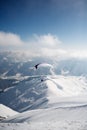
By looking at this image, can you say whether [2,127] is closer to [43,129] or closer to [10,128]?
[10,128]

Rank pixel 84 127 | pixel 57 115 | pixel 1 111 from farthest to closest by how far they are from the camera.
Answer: pixel 1 111, pixel 57 115, pixel 84 127

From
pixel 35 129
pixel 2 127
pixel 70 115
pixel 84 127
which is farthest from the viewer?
pixel 70 115

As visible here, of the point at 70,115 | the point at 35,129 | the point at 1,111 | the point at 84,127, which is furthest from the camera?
the point at 1,111

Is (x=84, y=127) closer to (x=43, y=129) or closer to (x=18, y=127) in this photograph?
(x=43, y=129)

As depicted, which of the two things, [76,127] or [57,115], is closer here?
[76,127]

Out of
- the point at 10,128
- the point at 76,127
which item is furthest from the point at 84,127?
the point at 10,128

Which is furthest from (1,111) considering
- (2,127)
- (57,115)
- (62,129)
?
(62,129)

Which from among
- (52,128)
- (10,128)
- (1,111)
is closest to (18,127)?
(10,128)

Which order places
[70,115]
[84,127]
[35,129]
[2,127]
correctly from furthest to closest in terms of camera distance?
[70,115] → [2,127] → [35,129] → [84,127]

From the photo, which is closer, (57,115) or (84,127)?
(84,127)
